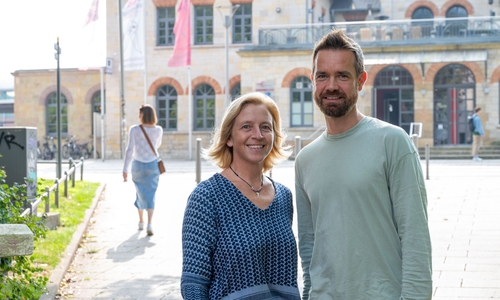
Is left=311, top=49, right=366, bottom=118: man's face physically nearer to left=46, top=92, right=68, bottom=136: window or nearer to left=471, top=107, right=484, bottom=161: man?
left=471, top=107, right=484, bottom=161: man

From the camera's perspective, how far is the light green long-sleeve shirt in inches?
124

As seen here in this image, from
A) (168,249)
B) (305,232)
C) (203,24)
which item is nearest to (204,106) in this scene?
(203,24)

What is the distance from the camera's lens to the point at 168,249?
10.2 meters

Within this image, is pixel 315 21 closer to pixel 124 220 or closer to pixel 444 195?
pixel 444 195

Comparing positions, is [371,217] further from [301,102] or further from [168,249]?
[301,102]

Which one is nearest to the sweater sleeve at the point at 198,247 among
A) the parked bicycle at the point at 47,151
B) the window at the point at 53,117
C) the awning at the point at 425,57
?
the awning at the point at 425,57

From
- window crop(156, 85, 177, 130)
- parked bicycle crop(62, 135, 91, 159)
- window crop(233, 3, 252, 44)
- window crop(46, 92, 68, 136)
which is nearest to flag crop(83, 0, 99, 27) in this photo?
window crop(156, 85, 177, 130)

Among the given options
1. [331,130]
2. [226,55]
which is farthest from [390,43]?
[331,130]

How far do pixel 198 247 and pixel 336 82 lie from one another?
2.99 ft

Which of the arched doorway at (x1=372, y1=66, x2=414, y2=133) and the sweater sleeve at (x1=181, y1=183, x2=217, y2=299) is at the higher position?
the arched doorway at (x1=372, y1=66, x2=414, y2=133)

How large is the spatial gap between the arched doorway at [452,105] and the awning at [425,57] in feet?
2.92

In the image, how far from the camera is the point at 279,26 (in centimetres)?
3441

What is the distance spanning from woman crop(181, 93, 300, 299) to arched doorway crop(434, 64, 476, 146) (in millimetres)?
30463

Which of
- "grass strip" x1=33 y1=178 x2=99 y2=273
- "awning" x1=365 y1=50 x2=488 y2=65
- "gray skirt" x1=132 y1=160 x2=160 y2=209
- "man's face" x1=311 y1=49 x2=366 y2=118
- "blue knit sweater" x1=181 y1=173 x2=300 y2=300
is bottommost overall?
"grass strip" x1=33 y1=178 x2=99 y2=273
